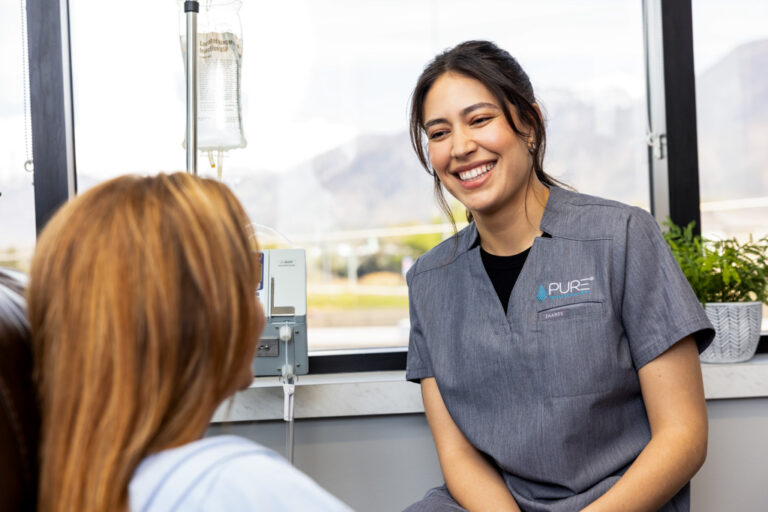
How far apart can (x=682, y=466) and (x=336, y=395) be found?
0.85 metres

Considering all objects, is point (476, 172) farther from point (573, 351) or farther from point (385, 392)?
point (385, 392)

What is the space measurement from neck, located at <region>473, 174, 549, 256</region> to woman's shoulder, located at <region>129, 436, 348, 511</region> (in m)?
0.86

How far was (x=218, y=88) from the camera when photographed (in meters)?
1.76

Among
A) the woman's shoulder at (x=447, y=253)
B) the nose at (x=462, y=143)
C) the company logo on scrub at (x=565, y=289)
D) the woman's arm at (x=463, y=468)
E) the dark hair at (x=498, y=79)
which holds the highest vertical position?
the dark hair at (x=498, y=79)

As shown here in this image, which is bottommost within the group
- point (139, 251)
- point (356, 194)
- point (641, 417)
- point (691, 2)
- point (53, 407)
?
point (641, 417)

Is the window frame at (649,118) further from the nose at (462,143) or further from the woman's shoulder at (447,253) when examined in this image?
the nose at (462,143)

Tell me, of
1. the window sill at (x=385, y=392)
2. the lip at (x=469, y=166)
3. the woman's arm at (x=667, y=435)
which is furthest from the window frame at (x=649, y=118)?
the woman's arm at (x=667, y=435)

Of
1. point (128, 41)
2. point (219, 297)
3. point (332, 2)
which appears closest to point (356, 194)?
point (332, 2)

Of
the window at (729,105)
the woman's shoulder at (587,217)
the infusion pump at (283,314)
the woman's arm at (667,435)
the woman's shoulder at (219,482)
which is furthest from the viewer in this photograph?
the window at (729,105)

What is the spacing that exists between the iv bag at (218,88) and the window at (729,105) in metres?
1.29

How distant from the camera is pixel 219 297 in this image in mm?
699

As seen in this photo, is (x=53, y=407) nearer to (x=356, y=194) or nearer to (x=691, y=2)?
(x=356, y=194)

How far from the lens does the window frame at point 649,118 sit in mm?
1962

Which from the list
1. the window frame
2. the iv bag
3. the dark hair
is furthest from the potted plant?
the iv bag
